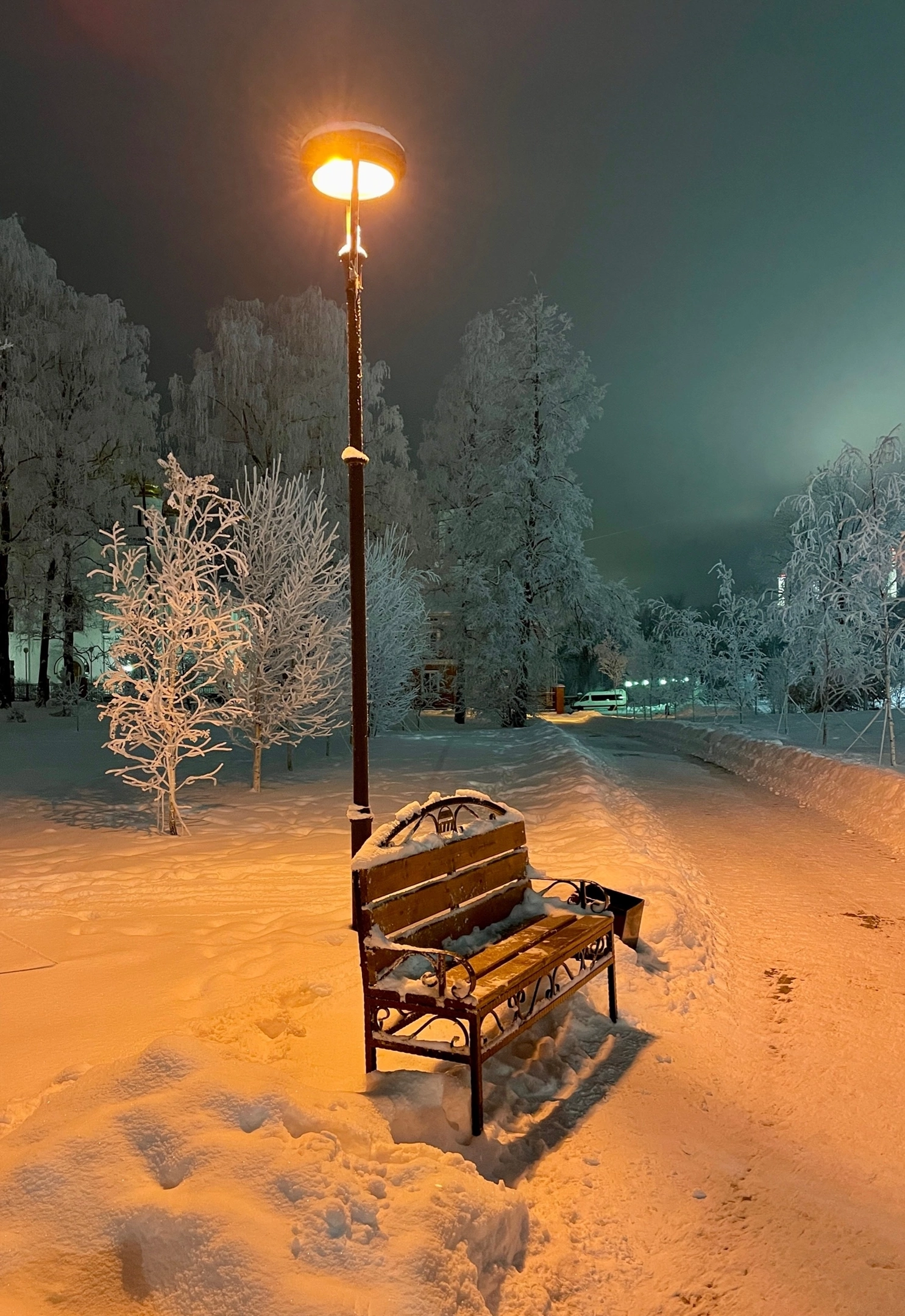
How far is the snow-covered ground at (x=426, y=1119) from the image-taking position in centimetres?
252

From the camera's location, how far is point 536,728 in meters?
24.9

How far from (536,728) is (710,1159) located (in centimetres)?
2131

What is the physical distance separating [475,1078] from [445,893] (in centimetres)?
129

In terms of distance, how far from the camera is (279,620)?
1316 cm

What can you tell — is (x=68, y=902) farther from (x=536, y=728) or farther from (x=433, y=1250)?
(x=536, y=728)

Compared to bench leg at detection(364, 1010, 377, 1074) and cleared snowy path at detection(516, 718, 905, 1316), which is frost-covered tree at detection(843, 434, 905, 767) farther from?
bench leg at detection(364, 1010, 377, 1074)

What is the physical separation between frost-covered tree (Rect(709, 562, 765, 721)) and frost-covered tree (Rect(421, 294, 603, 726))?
28.5 ft

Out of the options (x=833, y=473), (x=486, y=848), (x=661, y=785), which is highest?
(x=833, y=473)

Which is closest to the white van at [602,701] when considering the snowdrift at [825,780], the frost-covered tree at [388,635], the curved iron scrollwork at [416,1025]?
the snowdrift at [825,780]

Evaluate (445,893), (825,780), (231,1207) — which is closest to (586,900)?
(445,893)

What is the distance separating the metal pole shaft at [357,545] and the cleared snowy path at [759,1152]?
8.08 ft

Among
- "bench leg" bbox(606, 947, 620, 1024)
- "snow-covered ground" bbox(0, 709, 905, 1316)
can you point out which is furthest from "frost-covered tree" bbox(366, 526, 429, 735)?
"bench leg" bbox(606, 947, 620, 1024)

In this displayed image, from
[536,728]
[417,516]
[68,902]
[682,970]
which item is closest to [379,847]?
[682,970]

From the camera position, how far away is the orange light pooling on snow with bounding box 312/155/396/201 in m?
6.07
